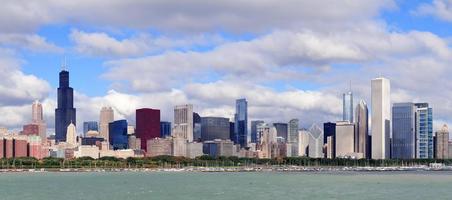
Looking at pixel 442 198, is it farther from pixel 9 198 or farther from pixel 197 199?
pixel 9 198

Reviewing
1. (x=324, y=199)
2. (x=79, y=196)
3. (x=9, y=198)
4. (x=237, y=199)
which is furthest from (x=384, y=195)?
(x=9, y=198)

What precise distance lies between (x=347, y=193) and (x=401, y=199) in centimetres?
1104

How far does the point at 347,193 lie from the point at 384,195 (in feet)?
17.0

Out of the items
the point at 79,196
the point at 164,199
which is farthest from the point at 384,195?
the point at 79,196

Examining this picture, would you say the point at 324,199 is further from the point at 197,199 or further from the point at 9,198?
the point at 9,198

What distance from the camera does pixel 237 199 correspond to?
9531cm

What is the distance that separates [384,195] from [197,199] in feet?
84.8

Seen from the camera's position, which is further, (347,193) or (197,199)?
(347,193)

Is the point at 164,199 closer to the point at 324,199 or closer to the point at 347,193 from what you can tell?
the point at 324,199

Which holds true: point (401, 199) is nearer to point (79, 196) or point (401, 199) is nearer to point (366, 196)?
point (366, 196)

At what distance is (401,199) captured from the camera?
320ft

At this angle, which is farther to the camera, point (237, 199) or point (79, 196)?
point (79, 196)

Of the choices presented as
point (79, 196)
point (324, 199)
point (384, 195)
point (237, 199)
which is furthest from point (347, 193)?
point (79, 196)

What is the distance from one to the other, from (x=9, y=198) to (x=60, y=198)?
6475 mm
